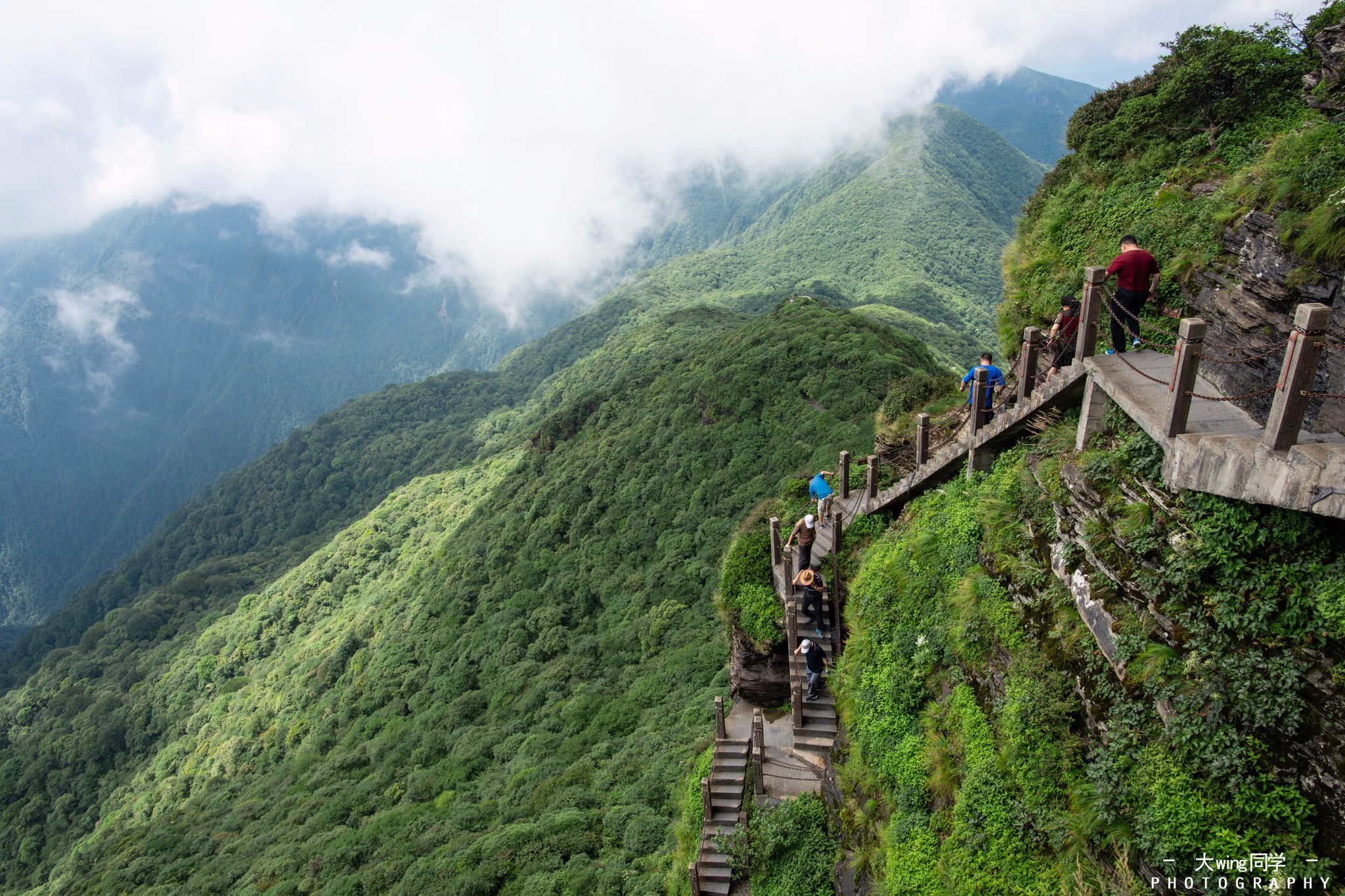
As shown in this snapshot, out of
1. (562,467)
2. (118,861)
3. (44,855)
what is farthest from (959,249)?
(44,855)

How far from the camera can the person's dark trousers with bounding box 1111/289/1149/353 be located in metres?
8.77

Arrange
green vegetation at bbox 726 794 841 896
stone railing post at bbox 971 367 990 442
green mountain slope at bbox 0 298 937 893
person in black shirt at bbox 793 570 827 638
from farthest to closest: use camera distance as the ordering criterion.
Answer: green mountain slope at bbox 0 298 937 893
person in black shirt at bbox 793 570 827 638
green vegetation at bbox 726 794 841 896
stone railing post at bbox 971 367 990 442

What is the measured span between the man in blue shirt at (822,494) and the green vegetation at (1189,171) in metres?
4.55

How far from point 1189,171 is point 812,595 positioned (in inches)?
377

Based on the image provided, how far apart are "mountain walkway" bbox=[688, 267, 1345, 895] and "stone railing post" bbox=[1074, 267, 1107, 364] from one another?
0.02 metres

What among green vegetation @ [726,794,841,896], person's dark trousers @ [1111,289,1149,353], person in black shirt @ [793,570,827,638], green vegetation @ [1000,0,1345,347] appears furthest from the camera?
person in black shirt @ [793,570,827,638]

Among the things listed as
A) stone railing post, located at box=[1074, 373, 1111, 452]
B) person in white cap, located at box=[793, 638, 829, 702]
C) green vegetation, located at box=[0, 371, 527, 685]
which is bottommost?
green vegetation, located at box=[0, 371, 527, 685]

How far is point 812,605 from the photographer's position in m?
13.3

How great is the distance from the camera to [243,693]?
57.8 meters

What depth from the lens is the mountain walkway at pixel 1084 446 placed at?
564cm

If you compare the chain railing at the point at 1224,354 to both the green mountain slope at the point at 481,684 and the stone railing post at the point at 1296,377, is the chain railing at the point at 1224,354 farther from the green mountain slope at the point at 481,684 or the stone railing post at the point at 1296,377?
the green mountain slope at the point at 481,684

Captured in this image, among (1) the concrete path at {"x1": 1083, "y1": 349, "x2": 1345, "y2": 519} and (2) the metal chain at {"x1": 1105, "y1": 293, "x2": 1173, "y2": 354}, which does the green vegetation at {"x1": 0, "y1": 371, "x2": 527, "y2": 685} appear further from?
(1) the concrete path at {"x1": 1083, "y1": 349, "x2": 1345, "y2": 519}

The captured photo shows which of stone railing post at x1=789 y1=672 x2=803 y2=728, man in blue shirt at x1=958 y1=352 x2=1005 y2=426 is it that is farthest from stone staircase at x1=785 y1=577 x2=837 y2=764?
man in blue shirt at x1=958 y1=352 x2=1005 y2=426

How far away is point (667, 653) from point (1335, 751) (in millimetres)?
25535
